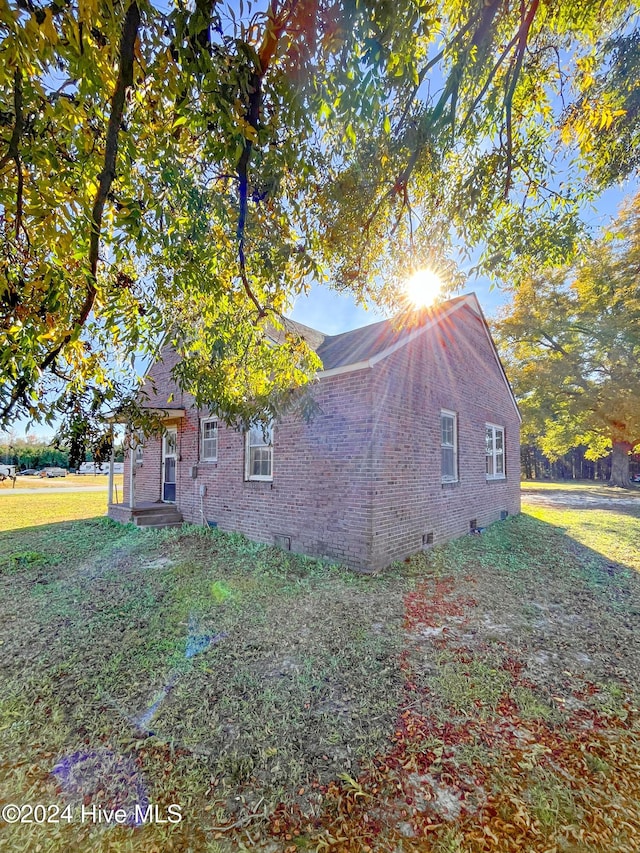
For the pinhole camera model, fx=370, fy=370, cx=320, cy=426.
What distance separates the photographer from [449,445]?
8484mm

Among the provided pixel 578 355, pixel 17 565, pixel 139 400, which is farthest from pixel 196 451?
pixel 578 355

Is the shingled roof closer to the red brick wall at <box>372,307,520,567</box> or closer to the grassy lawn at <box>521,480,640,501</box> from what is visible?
the red brick wall at <box>372,307,520,567</box>

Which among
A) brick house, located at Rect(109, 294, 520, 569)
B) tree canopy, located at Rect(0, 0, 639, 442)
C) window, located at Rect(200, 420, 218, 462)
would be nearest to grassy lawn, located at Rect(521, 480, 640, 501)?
brick house, located at Rect(109, 294, 520, 569)

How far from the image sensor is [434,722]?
2613mm

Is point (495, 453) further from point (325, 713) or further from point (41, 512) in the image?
point (41, 512)

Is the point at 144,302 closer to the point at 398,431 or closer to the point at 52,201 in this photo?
the point at 52,201

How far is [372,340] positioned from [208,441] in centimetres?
488

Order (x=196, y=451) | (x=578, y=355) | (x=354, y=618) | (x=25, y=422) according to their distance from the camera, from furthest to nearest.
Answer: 1. (x=578, y=355)
2. (x=196, y=451)
3. (x=354, y=618)
4. (x=25, y=422)

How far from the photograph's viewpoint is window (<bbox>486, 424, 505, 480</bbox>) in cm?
1067

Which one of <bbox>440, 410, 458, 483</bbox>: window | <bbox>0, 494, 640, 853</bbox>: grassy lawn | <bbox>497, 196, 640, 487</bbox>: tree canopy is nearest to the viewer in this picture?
<bbox>0, 494, 640, 853</bbox>: grassy lawn

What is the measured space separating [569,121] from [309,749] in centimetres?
596

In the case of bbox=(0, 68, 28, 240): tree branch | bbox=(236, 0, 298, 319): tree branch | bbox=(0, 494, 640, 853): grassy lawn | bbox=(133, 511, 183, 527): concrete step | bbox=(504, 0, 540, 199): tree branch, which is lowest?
bbox=(0, 494, 640, 853): grassy lawn

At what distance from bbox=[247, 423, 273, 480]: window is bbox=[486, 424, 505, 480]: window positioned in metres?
6.34

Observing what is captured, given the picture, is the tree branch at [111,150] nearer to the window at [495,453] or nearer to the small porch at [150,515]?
the small porch at [150,515]
